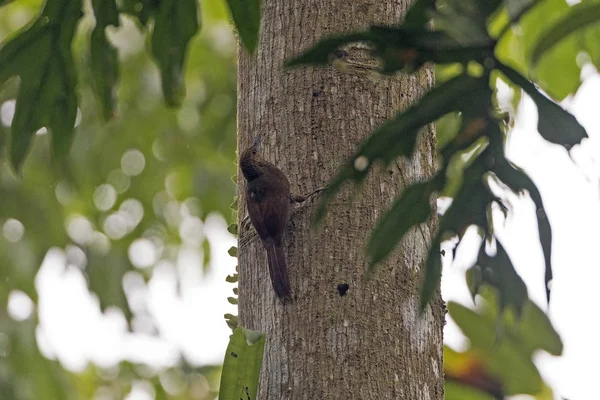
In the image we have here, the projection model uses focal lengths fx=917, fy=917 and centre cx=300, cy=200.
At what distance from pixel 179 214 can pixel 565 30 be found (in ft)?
16.4

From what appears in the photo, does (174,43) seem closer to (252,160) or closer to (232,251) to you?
(252,160)

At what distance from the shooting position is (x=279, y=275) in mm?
2314

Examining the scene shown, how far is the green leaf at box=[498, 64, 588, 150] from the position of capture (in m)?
1.81

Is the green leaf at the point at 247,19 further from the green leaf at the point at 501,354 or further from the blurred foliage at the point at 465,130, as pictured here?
the green leaf at the point at 501,354

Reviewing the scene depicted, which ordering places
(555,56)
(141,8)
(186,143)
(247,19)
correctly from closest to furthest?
(247,19) → (141,8) → (555,56) → (186,143)

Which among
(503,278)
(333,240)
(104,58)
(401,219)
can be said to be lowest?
(503,278)

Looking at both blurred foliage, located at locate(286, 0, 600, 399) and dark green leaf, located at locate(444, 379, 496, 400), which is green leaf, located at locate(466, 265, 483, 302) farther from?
dark green leaf, located at locate(444, 379, 496, 400)

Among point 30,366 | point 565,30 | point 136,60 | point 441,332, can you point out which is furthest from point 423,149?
point 136,60

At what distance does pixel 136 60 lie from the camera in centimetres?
649

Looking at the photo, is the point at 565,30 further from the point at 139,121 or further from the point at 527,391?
the point at 139,121

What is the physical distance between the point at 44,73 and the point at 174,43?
0.43 metres

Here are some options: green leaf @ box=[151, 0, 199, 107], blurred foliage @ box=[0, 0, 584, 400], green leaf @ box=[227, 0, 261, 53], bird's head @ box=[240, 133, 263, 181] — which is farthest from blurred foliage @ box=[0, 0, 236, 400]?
green leaf @ box=[227, 0, 261, 53]

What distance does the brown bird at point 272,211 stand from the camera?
232 centimetres

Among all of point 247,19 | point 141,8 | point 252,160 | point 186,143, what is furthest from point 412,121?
point 186,143
